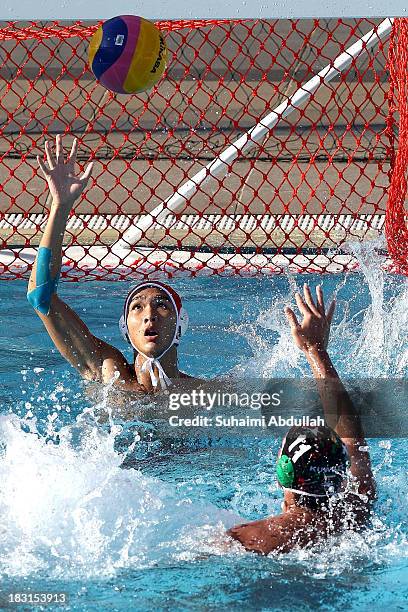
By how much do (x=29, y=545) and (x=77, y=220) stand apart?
13.1 feet

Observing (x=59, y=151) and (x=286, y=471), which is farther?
(x=59, y=151)

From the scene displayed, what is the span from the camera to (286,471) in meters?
2.97

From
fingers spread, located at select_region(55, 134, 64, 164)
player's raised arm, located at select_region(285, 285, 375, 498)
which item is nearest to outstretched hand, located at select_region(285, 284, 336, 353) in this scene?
player's raised arm, located at select_region(285, 285, 375, 498)

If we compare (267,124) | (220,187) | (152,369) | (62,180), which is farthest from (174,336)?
(220,187)

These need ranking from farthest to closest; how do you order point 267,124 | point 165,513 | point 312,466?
point 267,124 < point 165,513 < point 312,466

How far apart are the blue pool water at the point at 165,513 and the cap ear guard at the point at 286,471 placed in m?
0.25

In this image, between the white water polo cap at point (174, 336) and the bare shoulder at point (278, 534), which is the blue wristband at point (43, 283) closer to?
the white water polo cap at point (174, 336)

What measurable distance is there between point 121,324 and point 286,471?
4.46ft

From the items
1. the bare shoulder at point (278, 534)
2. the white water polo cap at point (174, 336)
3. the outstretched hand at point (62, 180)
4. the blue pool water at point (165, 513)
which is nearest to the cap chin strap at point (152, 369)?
the white water polo cap at point (174, 336)

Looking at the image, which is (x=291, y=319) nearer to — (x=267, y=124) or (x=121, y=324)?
(x=121, y=324)

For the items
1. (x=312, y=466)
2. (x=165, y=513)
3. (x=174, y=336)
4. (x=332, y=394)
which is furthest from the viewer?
(x=174, y=336)

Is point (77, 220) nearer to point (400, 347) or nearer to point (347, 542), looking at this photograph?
point (400, 347)

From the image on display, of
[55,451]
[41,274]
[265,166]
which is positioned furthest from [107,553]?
[265,166]

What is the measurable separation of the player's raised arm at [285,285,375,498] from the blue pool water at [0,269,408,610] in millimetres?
213
